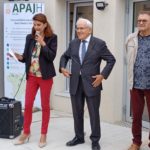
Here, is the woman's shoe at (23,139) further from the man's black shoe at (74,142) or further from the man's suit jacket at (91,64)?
the man's suit jacket at (91,64)

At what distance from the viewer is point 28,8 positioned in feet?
26.6

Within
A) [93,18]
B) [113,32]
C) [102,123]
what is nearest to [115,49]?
[113,32]

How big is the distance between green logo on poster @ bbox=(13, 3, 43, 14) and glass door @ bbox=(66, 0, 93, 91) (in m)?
0.64

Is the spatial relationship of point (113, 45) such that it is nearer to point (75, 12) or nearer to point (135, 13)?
point (135, 13)

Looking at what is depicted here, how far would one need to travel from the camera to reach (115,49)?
22.7 ft

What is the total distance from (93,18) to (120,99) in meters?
1.54

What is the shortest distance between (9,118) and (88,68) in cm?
153

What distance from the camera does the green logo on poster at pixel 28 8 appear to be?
8012 millimetres

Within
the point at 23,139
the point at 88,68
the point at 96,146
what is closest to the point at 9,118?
the point at 23,139

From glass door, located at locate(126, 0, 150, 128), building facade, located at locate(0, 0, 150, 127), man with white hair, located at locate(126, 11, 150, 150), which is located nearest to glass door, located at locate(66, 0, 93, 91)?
building facade, located at locate(0, 0, 150, 127)

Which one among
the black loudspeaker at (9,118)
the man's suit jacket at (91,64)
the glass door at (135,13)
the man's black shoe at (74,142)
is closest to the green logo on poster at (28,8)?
the glass door at (135,13)

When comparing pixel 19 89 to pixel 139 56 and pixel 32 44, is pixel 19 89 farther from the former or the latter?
pixel 139 56

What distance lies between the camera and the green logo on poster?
8012mm

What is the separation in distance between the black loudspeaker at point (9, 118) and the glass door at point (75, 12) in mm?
2360
